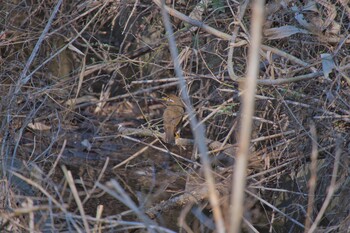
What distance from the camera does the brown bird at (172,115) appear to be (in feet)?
16.2

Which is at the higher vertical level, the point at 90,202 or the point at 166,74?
the point at 166,74

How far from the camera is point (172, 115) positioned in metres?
5.27

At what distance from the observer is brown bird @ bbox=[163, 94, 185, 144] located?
4949mm

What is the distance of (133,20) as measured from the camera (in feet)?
18.3

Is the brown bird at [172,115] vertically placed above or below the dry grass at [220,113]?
below

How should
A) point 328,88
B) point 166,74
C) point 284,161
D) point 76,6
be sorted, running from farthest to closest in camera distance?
point 166,74 → point 76,6 → point 284,161 → point 328,88

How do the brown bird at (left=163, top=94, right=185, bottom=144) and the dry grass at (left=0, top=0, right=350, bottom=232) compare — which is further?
the brown bird at (left=163, top=94, right=185, bottom=144)

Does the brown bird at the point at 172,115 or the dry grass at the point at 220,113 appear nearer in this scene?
the dry grass at the point at 220,113

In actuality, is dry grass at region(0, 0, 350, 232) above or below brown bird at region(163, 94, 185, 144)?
above

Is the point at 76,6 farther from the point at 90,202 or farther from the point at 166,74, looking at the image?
the point at 90,202

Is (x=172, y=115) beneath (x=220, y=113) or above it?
beneath

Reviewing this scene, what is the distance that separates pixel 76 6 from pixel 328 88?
7.41ft

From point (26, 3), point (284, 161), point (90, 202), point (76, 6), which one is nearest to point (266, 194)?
point (284, 161)

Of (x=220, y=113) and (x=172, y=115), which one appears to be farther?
(x=172, y=115)
